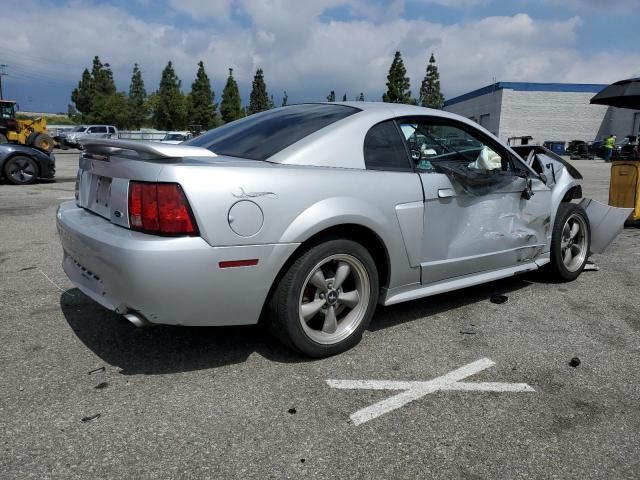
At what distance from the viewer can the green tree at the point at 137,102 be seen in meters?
65.0

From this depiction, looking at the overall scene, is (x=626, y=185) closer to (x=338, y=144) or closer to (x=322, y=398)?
(x=338, y=144)

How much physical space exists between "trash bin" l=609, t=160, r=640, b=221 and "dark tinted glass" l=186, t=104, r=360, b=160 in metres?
5.79

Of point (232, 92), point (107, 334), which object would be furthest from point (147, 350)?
point (232, 92)

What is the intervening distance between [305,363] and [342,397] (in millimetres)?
438

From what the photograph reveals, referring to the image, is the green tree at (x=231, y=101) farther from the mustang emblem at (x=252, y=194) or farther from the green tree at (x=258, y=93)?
the mustang emblem at (x=252, y=194)

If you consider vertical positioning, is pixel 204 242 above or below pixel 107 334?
above

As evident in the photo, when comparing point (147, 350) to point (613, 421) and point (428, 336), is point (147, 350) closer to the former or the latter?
point (428, 336)

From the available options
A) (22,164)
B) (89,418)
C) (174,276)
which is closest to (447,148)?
(174,276)

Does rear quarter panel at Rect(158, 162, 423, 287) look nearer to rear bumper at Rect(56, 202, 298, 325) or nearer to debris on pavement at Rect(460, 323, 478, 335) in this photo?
rear bumper at Rect(56, 202, 298, 325)

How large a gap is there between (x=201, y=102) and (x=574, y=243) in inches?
2395

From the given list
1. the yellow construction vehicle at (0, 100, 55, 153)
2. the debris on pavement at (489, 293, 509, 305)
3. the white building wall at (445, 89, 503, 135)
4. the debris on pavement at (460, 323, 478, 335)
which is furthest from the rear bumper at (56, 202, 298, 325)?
the white building wall at (445, 89, 503, 135)

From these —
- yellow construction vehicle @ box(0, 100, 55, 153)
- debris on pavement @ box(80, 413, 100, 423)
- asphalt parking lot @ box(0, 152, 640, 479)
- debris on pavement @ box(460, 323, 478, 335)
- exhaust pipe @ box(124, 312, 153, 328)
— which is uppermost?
yellow construction vehicle @ box(0, 100, 55, 153)

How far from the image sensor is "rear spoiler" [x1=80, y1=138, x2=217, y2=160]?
2695mm

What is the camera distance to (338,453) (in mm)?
2182
